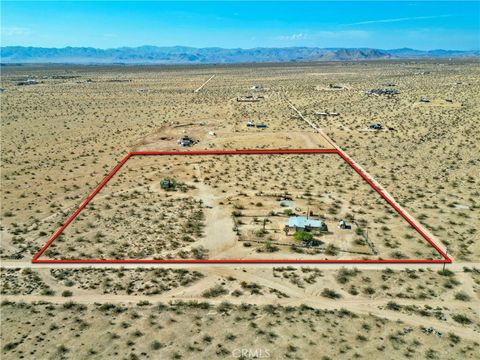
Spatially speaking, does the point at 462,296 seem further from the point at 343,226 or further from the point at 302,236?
the point at 302,236

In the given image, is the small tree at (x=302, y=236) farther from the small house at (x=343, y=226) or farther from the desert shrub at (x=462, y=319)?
the desert shrub at (x=462, y=319)

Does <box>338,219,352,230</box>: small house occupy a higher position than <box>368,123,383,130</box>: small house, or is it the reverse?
<box>368,123,383,130</box>: small house

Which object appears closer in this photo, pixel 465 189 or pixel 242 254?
pixel 242 254

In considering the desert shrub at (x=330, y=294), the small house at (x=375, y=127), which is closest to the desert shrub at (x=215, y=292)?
the desert shrub at (x=330, y=294)

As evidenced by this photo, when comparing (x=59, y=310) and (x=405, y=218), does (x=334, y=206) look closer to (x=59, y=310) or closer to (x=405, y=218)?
(x=405, y=218)

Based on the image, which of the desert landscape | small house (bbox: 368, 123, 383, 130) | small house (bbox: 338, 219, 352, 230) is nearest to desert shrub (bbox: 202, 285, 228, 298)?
the desert landscape

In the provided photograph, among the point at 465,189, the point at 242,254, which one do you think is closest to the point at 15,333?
the point at 242,254

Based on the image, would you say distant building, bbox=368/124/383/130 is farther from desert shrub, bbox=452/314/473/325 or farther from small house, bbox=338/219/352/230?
desert shrub, bbox=452/314/473/325
